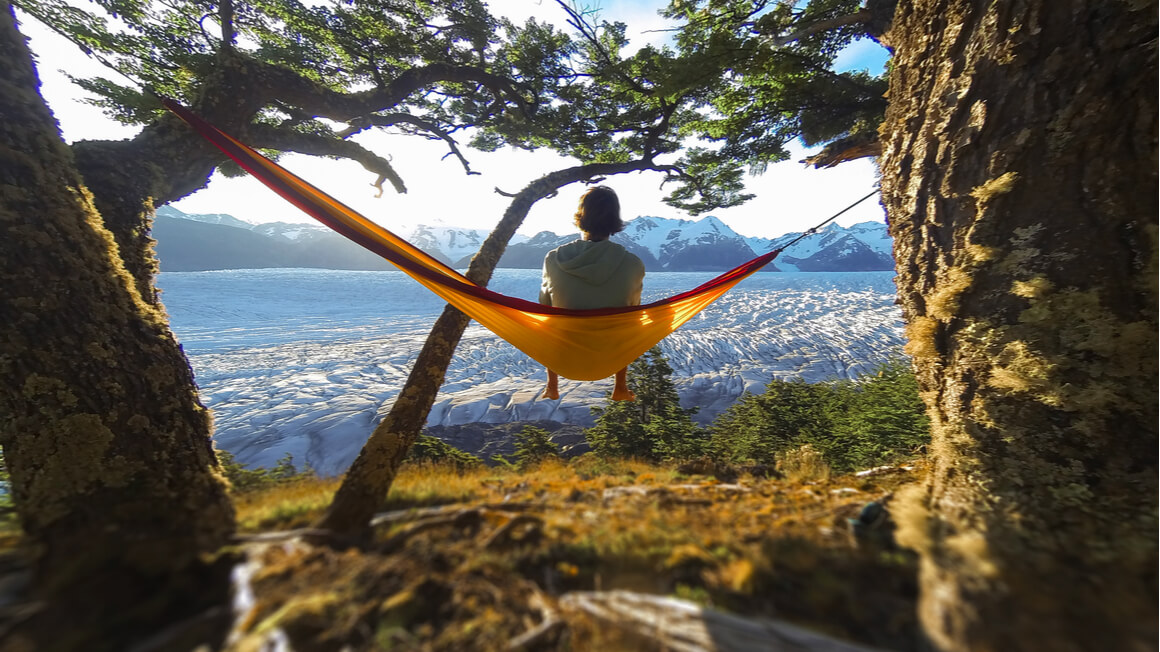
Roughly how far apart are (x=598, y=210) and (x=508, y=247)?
43.1 metres

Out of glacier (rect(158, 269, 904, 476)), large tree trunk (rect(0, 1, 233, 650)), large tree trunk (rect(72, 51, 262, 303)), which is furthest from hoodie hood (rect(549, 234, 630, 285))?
glacier (rect(158, 269, 904, 476))

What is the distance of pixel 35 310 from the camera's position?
1246 mm

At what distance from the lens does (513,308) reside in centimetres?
188

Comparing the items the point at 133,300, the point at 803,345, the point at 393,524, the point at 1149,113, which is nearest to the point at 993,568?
the point at 1149,113

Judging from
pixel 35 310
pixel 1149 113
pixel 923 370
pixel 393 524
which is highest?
pixel 1149 113

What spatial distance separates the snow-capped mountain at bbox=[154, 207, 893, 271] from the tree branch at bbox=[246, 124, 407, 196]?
42894 mm

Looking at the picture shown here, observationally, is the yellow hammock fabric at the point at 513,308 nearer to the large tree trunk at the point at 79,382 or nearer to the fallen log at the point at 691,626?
the large tree trunk at the point at 79,382

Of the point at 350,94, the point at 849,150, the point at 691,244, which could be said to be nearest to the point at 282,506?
the point at 350,94

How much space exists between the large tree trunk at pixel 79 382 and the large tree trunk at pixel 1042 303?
183cm

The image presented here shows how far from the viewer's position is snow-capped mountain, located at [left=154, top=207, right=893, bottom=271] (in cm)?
5372

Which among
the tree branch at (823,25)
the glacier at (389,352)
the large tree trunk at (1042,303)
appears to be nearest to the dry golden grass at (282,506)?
the large tree trunk at (1042,303)

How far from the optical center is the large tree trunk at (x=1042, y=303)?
879mm

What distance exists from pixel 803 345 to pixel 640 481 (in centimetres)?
2775

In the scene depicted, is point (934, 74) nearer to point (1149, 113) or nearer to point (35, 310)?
point (1149, 113)
